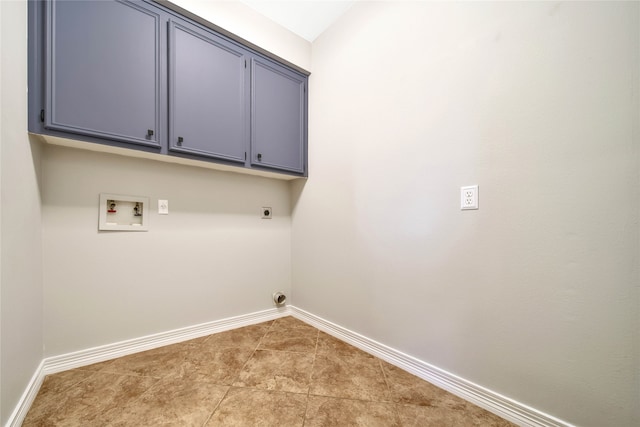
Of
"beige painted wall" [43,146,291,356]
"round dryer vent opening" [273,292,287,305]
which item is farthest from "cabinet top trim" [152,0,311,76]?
"round dryer vent opening" [273,292,287,305]

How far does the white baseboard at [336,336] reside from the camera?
106 cm

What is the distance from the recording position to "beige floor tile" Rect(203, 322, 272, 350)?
1.76 meters

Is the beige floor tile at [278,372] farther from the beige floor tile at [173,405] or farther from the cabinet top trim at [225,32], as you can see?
the cabinet top trim at [225,32]

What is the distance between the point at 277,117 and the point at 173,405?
2.03m

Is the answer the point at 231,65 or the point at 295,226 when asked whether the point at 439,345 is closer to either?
the point at 295,226

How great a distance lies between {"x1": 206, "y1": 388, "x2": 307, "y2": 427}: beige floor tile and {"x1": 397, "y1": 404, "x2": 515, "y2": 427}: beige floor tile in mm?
495

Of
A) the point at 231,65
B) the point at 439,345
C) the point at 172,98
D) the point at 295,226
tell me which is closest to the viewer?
the point at 439,345

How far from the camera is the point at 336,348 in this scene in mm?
1732

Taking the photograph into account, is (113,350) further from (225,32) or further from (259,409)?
(225,32)

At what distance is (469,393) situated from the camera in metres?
1.21

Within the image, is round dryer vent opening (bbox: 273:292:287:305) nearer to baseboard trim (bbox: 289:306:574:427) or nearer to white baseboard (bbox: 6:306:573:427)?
white baseboard (bbox: 6:306:573:427)

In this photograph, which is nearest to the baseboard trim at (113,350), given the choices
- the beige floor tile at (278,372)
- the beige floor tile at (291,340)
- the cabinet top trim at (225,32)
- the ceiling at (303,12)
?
the beige floor tile at (291,340)

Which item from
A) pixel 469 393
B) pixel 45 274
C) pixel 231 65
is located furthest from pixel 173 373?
pixel 231 65

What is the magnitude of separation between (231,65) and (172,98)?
21.1 inches
